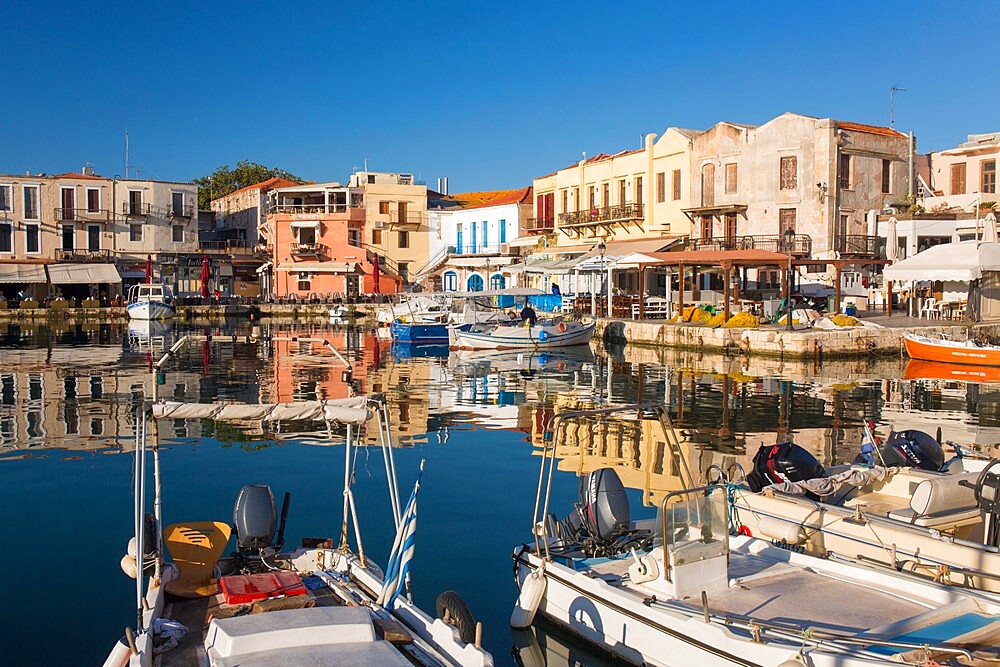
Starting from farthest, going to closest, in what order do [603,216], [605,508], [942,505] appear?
[603,216] < [942,505] < [605,508]

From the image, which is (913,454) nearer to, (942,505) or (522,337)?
(942,505)

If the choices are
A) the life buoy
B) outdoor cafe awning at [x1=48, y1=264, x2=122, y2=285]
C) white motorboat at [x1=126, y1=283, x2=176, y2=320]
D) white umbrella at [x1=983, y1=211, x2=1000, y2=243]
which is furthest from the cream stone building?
the life buoy

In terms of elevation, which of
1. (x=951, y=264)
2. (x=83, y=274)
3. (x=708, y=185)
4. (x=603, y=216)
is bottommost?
(x=951, y=264)

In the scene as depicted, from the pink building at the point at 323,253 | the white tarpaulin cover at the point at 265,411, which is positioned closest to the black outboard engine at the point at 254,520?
the white tarpaulin cover at the point at 265,411

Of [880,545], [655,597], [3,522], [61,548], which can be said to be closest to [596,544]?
[655,597]

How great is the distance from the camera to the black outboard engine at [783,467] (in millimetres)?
11602

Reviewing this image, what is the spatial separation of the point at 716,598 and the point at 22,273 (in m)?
64.8

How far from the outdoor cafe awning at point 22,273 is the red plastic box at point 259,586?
61.5 meters

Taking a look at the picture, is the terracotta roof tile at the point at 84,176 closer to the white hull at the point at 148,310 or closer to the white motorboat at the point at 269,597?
the white hull at the point at 148,310

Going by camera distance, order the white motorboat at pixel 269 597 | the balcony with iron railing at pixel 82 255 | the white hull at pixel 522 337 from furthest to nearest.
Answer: the balcony with iron railing at pixel 82 255
the white hull at pixel 522 337
the white motorboat at pixel 269 597

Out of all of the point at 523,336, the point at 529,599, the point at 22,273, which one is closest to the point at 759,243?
the point at 523,336

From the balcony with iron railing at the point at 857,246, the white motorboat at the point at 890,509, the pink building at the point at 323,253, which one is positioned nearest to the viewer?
the white motorboat at the point at 890,509

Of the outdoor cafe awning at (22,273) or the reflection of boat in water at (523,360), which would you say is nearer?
the reflection of boat in water at (523,360)

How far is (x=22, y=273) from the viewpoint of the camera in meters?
63.7
